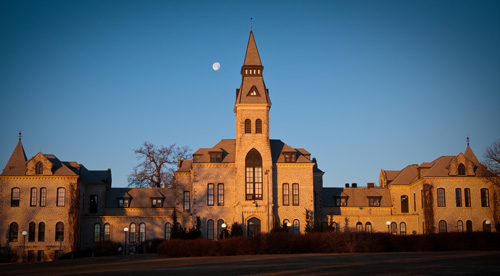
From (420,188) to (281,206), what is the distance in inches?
636

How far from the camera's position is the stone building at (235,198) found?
62.8m

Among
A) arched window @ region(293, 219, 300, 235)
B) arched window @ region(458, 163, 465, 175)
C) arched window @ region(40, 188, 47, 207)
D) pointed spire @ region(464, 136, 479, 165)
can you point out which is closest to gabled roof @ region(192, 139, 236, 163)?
arched window @ region(293, 219, 300, 235)

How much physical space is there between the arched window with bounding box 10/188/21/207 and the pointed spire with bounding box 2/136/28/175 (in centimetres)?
185

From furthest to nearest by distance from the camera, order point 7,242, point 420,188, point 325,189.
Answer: point 325,189 → point 420,188 → point 7,242

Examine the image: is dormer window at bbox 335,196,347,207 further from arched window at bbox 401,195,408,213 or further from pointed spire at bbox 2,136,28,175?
pointed spire at bbox 2,136,28,175

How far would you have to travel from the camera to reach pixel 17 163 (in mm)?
64688

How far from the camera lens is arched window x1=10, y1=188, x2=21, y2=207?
62.9m

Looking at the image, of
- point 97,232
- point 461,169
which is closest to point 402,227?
point 461,169

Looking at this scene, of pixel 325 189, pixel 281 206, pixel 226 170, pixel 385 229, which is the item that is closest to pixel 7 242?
pixel 226 170

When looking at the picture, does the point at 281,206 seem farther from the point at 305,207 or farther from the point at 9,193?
the point at 9,193

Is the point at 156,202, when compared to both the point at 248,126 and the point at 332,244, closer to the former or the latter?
the point at 248,126

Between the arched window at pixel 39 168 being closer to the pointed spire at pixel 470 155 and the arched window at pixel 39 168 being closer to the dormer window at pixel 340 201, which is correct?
the dormer window at pixel 340 201

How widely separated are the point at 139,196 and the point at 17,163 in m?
14.2

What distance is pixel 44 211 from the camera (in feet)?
207
